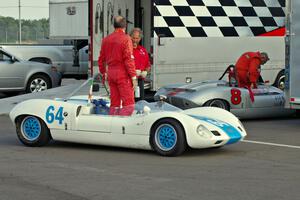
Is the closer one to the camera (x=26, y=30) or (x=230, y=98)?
(x=230, y=98)

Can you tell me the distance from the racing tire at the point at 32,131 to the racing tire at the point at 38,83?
914cm

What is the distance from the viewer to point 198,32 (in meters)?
14.3

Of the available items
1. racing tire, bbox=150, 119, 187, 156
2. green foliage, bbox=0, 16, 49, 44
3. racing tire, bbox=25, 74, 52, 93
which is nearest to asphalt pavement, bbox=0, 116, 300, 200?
racing tire, bbox=150, 119, 187, 156

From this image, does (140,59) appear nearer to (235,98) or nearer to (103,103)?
(235,98)

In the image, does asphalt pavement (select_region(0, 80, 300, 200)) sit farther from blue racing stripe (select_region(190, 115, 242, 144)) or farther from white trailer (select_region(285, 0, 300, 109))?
white trailer (select_region(285, 0, 300, 109))

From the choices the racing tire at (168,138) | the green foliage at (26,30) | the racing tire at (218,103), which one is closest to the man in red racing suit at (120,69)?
the racing tire at (168,138)

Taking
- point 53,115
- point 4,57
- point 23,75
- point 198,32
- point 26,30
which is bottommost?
point 53,115

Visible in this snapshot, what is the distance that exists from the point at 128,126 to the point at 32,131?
1.45 m

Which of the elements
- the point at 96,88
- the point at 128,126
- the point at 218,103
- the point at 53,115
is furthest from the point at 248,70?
the point at 53,115

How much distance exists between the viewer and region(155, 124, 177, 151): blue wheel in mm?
8609

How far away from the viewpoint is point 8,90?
18453 millimetres

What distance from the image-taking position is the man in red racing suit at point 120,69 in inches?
376

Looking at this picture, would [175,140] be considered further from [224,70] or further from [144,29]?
[144,29]

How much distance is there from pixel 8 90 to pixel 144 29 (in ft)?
15.0
